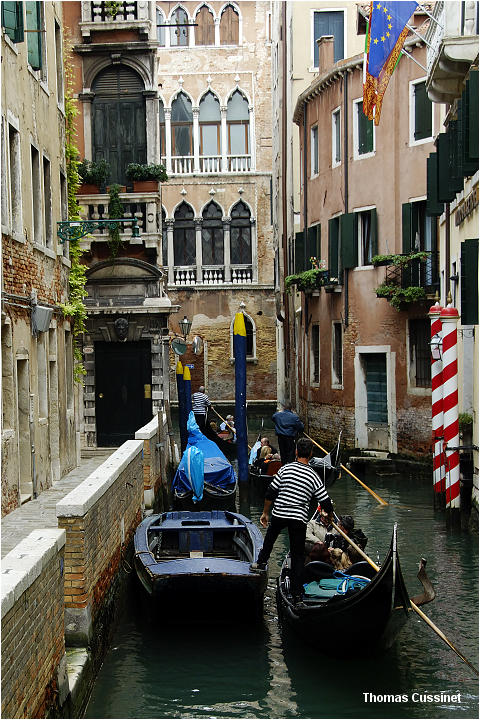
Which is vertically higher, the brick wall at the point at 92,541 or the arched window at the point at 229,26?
the arched window at the point at 229,26

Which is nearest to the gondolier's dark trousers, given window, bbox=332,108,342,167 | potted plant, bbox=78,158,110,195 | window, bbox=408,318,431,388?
window, bbox=408,318,431,388

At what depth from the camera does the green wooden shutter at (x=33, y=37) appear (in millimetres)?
8570

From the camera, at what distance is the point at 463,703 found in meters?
5.62

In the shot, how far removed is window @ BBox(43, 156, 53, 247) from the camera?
33.1ft

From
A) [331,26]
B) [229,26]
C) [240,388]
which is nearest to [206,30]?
[229,26]

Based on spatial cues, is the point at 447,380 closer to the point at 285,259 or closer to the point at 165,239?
the point at 285,259

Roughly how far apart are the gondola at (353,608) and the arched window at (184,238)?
65.1 ft

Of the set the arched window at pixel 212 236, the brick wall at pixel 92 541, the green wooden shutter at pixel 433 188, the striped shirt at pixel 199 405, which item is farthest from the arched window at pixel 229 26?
the brick wall at pixel 92 541

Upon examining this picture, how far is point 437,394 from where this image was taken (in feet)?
33.6

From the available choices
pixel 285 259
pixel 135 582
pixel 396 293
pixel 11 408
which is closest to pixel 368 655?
pixel 135 582

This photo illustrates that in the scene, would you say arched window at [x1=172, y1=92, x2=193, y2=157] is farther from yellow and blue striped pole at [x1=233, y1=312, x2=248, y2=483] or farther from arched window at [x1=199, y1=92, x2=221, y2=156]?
yellow and blue striped pole at [x1=233, y1=312, x2=248, y2=483]

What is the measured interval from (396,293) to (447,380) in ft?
13.2

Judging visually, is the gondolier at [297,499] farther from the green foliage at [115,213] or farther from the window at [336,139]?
the window at [336,139]

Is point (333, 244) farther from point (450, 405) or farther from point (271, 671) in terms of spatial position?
point (271, 671)
